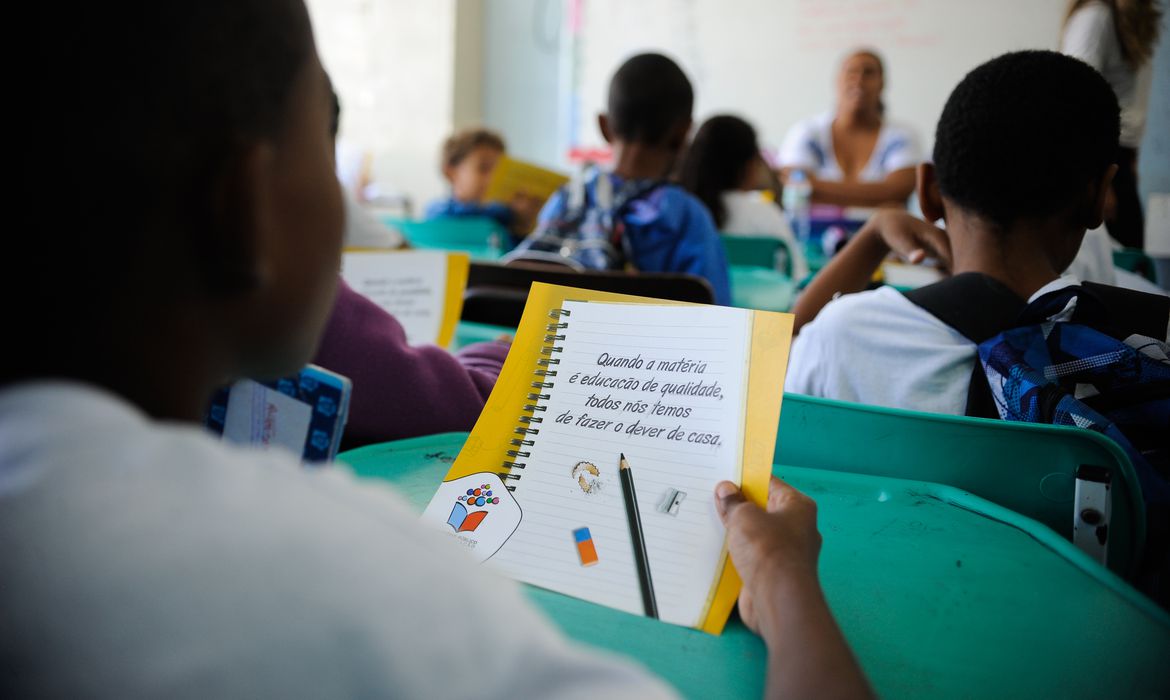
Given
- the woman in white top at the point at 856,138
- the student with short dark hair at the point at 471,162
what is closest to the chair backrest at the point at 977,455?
the woman in white top at the point at 856,138

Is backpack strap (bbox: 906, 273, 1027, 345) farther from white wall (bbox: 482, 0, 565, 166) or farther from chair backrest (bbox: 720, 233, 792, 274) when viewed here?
white wall (bbox: 482, 0, 565, 166)

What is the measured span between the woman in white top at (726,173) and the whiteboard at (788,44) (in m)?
1.66

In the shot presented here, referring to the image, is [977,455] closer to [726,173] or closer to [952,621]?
[952,621]

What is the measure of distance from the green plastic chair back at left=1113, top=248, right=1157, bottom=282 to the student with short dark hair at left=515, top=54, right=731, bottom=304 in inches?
31.0

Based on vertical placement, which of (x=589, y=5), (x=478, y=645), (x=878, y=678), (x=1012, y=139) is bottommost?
(x=878, y=678)

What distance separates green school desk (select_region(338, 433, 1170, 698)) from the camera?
45 centimetres

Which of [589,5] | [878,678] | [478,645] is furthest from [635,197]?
[589,5]

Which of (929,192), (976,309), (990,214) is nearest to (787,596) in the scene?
(976,309)

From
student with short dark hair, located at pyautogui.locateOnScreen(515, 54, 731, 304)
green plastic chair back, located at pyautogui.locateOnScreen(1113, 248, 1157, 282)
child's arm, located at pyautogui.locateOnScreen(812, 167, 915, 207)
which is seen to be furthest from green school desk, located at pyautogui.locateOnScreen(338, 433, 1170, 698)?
child's arm, located at pyautogui.locateOnScreen(812, 167, 915, 207)

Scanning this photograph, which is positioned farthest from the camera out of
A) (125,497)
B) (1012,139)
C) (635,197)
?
(635,197)

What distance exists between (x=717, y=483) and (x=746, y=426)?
0.15 ft

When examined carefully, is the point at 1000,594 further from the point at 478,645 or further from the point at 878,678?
the point at 478,645

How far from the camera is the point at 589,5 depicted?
538 cm

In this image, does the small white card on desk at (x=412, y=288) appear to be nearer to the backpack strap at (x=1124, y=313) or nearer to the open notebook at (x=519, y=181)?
the backpack strap at (x=1124, y=313)
